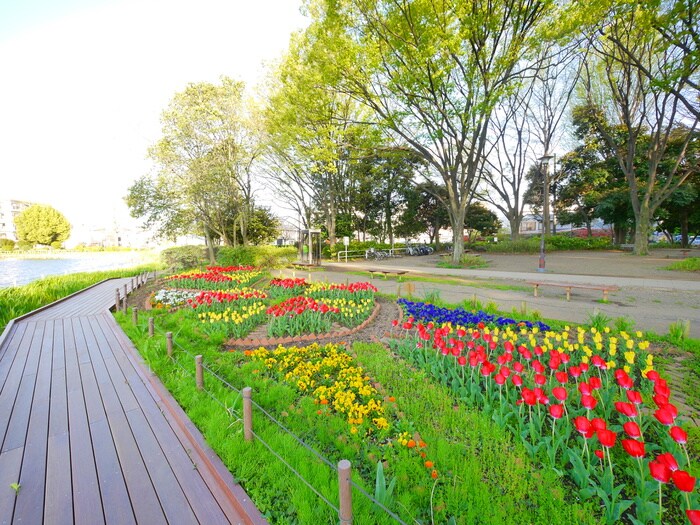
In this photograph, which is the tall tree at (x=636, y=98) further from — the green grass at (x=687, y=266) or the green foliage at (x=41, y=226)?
the green foliage at (x=41, y=226)

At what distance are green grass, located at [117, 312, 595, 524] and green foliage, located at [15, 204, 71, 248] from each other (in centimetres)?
4548

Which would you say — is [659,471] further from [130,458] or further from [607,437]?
[130,458]

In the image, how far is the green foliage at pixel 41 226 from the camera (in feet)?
112

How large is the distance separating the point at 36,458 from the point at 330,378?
8.85 ft

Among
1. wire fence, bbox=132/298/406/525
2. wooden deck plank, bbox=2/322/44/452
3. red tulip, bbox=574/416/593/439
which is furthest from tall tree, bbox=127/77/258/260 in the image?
red tulip, bbox=574/416/593/439

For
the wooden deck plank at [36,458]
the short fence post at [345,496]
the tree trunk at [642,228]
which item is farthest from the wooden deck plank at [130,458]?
the tree trunk at [642,228]

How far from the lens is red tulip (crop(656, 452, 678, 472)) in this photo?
1.44 meters

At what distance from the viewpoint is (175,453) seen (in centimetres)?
254

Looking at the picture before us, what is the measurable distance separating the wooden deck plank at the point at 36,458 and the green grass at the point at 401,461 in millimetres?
1053

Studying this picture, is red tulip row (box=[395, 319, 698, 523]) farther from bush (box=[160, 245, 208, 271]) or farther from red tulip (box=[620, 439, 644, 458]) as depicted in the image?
bush (box=[160, 245, 208, 271])

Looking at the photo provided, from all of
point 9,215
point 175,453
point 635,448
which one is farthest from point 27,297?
point 9,215

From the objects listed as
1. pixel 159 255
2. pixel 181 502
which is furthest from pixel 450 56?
pixel 159 255

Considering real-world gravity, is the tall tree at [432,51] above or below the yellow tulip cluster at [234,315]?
above

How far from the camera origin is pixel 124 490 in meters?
2.17
